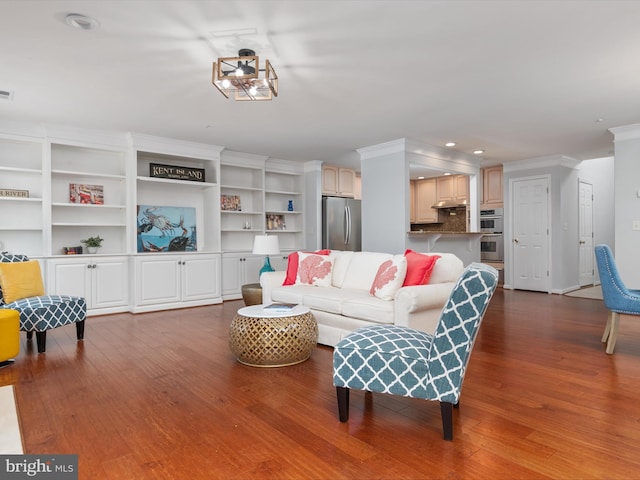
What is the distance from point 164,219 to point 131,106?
2141 mm

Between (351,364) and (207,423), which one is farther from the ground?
(351,364)

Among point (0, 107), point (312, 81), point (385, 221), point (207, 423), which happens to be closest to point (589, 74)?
point (312, 81)

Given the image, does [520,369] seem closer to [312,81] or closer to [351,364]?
[351,364]

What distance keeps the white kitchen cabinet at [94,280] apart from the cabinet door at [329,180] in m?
3.68

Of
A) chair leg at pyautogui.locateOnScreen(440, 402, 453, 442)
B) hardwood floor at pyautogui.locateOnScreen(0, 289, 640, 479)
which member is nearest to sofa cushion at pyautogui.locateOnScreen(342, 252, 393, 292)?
hardwood floor at pyautogui.locateOnScreen(0, 289, 640, 479)

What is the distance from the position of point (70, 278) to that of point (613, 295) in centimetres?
579

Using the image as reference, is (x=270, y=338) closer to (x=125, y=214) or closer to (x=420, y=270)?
(x=420, y=270)

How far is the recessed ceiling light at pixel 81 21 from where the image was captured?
2.49m

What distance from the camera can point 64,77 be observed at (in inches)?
136

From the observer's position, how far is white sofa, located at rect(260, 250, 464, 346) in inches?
123

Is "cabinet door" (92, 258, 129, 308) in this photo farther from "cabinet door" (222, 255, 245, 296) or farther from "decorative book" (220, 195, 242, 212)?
"decorative book" (220, 195, 242, 212)

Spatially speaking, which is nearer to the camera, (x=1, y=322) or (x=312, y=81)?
(x=1, y=322)

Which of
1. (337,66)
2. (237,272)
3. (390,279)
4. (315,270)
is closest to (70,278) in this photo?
(237,272)

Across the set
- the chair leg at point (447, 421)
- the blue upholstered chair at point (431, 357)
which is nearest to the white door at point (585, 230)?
the blue upholstered chair at point (431, 357)
